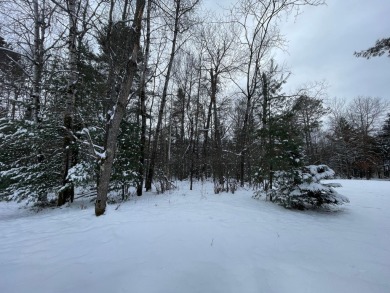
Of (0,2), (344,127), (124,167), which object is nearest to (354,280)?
(124,167)

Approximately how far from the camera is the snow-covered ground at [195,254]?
2119 mm

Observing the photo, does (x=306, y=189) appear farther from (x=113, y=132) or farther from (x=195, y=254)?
(x=113, y=132)

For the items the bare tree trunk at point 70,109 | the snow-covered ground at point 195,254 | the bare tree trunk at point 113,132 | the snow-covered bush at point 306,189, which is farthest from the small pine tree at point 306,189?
the bare tree trunk at point 70,109

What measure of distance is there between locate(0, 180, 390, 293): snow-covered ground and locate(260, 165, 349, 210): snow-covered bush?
778 mm

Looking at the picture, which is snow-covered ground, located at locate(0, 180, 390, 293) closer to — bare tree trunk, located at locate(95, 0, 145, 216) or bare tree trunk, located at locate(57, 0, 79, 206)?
bare tree trunk, located at locate(95, 0, 145, 216)

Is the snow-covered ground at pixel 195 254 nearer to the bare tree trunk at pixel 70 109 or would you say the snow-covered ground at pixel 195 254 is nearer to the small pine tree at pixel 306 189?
the small pine tree at pixel 306 189

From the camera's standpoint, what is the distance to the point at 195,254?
2760 millimetres

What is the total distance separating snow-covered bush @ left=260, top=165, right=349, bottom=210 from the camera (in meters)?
5.35

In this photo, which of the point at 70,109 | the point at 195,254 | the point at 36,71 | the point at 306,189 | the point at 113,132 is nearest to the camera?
the point at 195,254

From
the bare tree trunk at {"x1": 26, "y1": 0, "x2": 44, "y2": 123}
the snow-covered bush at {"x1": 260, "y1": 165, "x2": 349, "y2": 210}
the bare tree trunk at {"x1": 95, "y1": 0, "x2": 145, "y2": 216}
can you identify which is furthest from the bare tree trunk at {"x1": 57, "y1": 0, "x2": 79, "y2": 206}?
the snow-covered bush at {"x1": 260, "y1": 165, "x2": 349, "y2": 210}

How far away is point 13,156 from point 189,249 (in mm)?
7366

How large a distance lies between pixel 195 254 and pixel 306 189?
4131 millimetres

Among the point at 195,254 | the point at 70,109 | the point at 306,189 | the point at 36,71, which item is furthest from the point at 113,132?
the point at 36,71

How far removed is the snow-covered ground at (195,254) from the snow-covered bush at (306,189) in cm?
78
